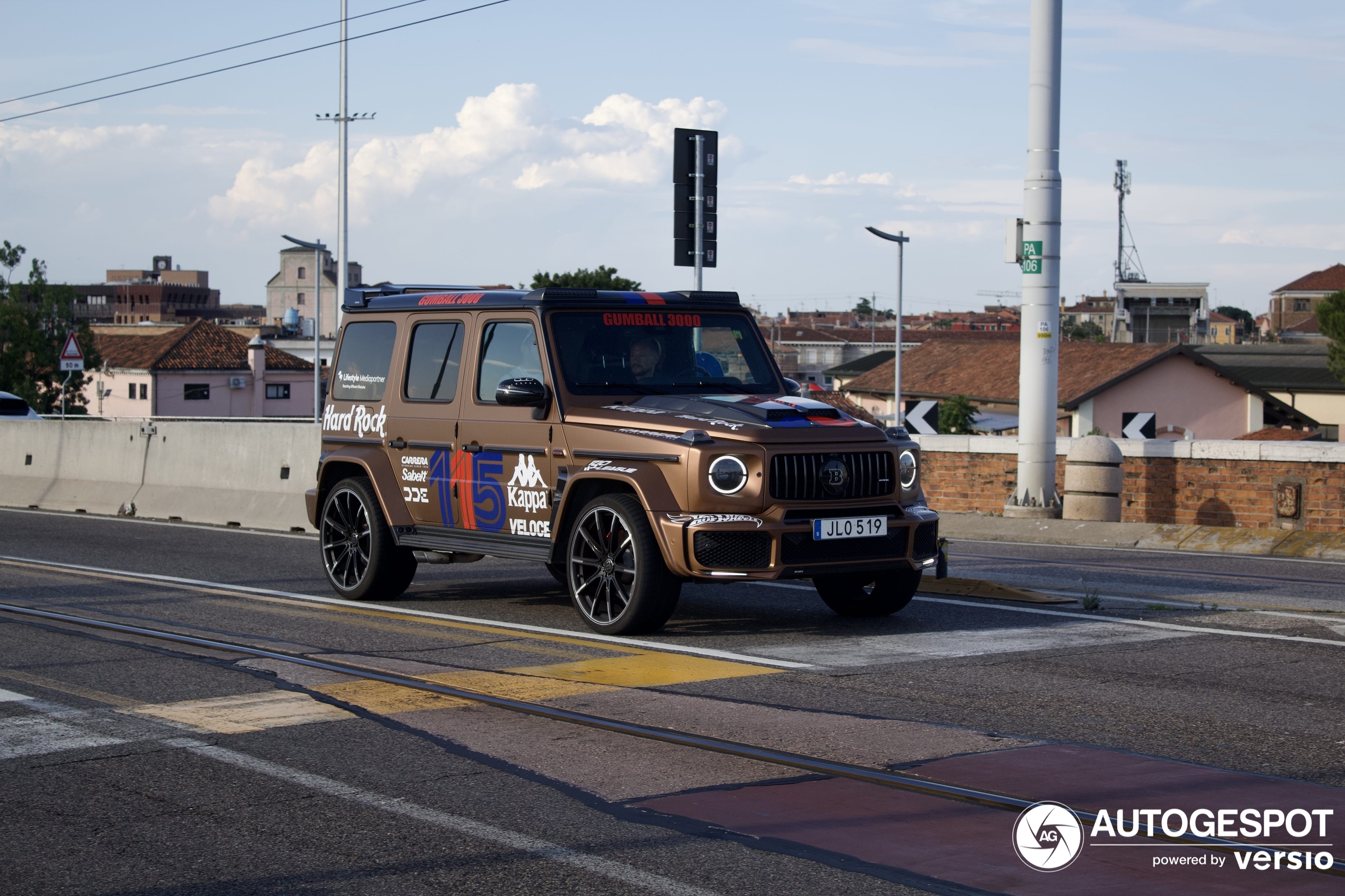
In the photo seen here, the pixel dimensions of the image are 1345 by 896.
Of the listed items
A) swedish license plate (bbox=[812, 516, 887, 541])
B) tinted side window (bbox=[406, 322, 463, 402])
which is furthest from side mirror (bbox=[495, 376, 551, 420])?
swedish license plate (bbox=[812, 516, 887, 541])

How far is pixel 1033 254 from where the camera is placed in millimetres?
16906

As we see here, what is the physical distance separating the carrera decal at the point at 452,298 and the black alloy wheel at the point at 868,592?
114 inches

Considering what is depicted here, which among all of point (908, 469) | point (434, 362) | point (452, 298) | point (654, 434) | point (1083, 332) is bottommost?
point (908, 469)

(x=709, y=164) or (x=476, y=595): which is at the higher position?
(x=709, y=164)

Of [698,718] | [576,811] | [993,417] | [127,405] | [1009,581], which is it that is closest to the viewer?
[576,811]

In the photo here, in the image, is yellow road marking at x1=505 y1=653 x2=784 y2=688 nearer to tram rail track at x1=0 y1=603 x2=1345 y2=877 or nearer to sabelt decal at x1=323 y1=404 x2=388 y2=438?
tram rail track at x1=0 y1=603 x2=1345 y2=877

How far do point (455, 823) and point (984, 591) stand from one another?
6.10 meters

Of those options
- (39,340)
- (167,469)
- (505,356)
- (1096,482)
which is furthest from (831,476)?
(39,340)

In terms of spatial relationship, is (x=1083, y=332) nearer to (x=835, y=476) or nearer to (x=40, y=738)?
(x=835, y=476)

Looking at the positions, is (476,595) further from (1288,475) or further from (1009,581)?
(1288,475)

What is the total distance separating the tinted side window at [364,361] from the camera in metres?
10.3

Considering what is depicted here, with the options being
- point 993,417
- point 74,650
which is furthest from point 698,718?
point 993,417

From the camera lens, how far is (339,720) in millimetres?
6395

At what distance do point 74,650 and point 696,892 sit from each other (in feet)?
17.6
